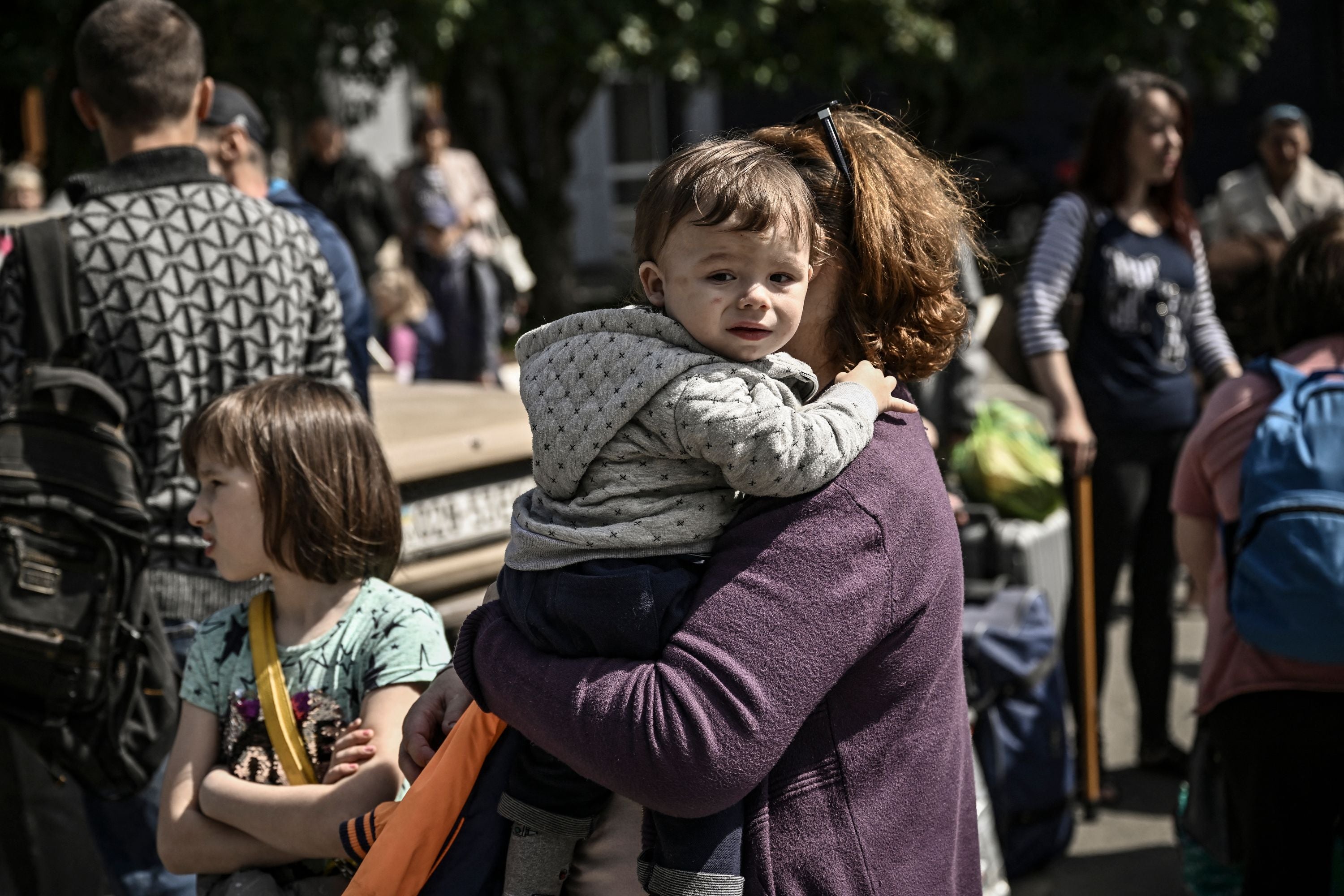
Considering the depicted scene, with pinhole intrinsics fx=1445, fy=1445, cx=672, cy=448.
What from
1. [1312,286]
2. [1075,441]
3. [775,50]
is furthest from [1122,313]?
[775,50]

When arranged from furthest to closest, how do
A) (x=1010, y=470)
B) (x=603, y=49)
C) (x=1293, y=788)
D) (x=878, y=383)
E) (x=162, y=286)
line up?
(x=603, y=49) < (x=1010, y=470) < (x=1293, y=788) < (x=162, y=286) < (x=878, y=383)

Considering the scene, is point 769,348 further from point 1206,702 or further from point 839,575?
point 1206,702

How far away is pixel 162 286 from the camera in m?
2.86

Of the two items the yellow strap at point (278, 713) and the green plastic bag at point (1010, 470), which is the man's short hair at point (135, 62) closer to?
the yellow strap at point (278, 713)

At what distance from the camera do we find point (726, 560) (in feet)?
5.46

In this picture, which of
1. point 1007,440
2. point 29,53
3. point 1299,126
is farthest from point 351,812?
point 29,53

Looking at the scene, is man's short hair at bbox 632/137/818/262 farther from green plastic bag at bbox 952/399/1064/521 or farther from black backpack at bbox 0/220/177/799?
green plastic bag at bbox 952/399/1064/521

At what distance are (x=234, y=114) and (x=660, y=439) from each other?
2662mm

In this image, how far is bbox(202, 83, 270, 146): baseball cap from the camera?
12.7ft

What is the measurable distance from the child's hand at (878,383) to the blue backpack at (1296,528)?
1487mm

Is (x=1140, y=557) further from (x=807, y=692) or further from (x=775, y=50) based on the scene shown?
(x=775, y=50)

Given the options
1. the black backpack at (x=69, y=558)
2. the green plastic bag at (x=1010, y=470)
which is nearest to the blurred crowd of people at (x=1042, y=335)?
the black backpack at (x=69, y=558)

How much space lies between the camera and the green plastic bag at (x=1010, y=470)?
16.9 feet

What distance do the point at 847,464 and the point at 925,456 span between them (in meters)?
0.15
